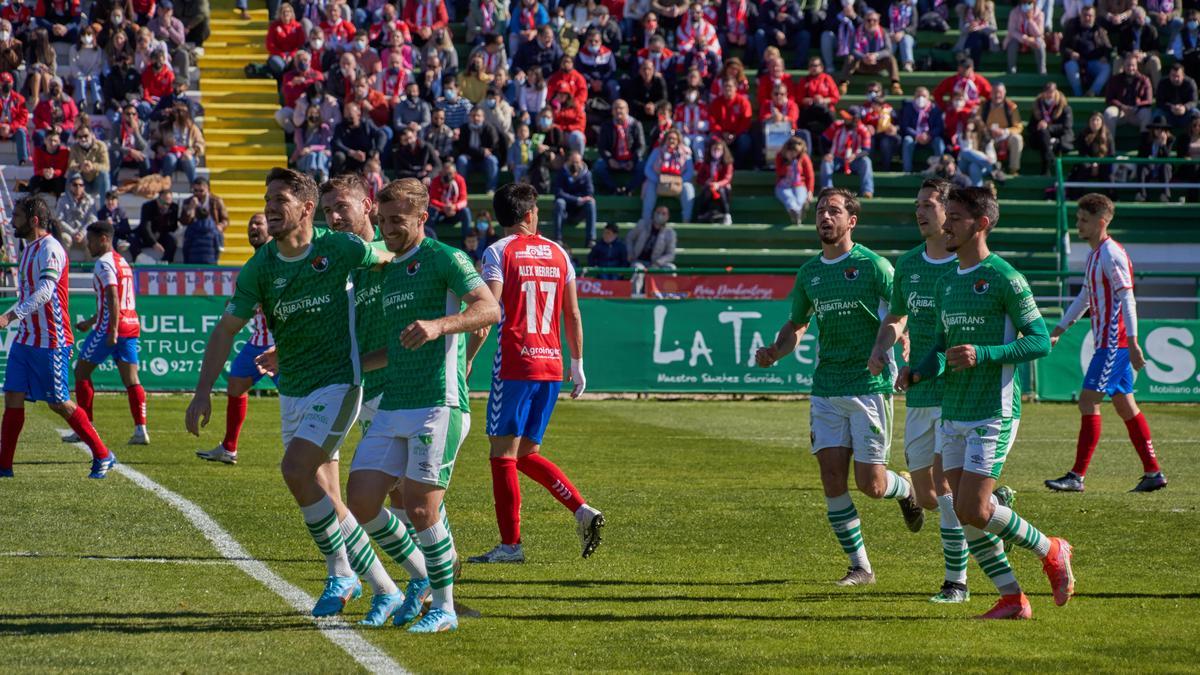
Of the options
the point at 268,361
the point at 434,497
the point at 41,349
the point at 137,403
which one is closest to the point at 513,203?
the point at 268,361

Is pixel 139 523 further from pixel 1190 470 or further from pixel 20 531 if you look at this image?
pixel 1190 470

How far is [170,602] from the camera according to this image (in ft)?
25.5

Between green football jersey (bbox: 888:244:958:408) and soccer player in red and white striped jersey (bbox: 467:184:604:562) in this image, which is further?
soccer player in red and white striped jersey (bbox: 467:184:604:562)

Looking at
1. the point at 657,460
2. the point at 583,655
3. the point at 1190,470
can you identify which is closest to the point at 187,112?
the point at 657,460

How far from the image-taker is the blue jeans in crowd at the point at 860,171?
29.3 meters

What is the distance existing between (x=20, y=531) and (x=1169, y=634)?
21.6ft

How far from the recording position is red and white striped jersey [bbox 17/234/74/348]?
12.8 m

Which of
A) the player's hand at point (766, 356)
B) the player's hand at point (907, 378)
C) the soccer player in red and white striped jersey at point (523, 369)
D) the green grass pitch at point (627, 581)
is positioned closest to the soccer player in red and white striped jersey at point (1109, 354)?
the green grass pitch at point (627, 581)

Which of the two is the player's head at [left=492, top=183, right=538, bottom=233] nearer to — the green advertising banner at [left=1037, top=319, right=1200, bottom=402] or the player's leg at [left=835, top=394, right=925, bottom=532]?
the player's leg at [left=835, top=394, right=925, bottom=532]

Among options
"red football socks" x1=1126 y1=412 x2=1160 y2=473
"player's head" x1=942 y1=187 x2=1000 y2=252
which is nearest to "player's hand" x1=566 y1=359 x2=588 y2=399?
"player's head" x1=942 y1=187 x2=1000 y2=252

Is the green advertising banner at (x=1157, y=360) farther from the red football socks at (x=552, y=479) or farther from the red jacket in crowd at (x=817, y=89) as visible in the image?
the red football socks at (x=552, y=479)

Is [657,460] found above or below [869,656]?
below

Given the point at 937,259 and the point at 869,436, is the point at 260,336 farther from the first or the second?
the point at 937,259

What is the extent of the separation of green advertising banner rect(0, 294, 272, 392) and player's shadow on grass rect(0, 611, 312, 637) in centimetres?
1540
